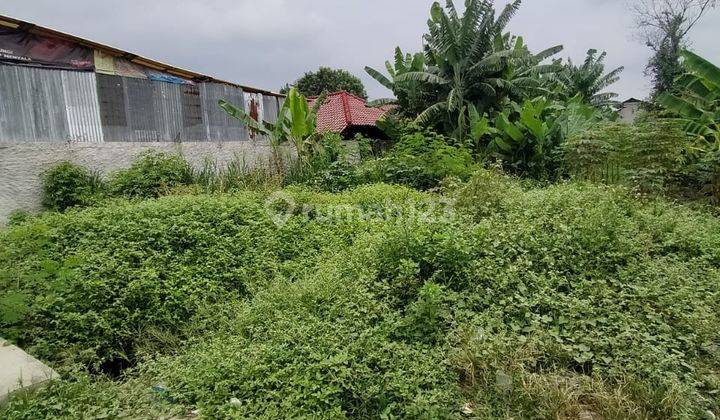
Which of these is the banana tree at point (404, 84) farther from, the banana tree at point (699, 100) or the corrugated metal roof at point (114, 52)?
the banana tree at point (699, 100)

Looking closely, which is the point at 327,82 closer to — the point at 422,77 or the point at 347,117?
the point at 347,117

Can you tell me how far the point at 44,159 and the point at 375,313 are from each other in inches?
234

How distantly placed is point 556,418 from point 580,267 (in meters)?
1.62

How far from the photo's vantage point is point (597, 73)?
703 inches

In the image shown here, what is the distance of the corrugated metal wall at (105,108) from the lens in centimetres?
587

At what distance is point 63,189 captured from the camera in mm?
5930

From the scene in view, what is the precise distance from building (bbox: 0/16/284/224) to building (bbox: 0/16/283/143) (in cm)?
1

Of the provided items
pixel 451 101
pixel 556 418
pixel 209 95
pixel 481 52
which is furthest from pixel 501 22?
pixel 556 418

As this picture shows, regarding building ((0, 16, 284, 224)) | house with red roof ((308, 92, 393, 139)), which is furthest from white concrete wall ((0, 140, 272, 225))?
house with red roof ((308, 92, 393, 139))

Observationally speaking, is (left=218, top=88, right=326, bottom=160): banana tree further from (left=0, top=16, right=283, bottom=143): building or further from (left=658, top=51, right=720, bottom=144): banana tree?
(left=658, top=51, right=720, bottom=144): banana tree

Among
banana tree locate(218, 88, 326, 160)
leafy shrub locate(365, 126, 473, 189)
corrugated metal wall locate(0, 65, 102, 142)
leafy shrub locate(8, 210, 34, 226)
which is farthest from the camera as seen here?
banana tree locate(218, 88, 326, 160)

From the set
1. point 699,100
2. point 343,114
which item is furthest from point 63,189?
point 699,100

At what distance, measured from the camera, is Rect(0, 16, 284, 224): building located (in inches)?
229

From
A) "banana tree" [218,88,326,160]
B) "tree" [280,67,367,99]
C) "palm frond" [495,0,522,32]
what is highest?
"tree" [280,67,367,99]
